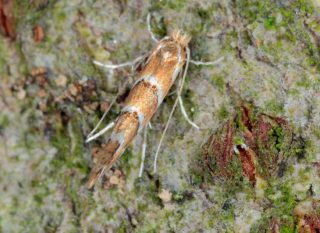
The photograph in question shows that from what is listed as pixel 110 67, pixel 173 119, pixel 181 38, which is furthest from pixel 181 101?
pixel 110 67

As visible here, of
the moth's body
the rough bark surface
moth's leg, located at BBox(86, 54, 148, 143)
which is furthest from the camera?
moth's leg, located at BBox(86, 54, 148, 143)

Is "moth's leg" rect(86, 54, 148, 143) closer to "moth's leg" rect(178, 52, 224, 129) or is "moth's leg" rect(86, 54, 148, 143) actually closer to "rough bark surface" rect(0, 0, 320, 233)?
"rough bark surface" rect(0, 0, 320, 233)

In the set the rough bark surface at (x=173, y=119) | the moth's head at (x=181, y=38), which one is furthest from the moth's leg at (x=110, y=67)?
the moth's head at (x=181, y=38)

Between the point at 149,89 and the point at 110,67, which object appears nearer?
the point at 149,89

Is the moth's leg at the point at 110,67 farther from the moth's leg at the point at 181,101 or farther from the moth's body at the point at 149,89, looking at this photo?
the moth's leg at the point at 181,101

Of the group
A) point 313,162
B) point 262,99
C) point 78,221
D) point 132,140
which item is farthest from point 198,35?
point 78,221

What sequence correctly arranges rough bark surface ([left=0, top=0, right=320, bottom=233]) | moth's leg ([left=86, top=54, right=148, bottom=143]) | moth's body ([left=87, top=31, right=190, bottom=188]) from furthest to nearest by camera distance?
moth's leg ([left=86, top=54, right=148, bottom=143]) → moth's body ([left=87, top=31, right=190, bottom=188]) → rough bark surface ([left=0, top=0, right=320, bottom=233])

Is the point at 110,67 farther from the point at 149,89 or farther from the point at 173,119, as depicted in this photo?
the point at 173,119

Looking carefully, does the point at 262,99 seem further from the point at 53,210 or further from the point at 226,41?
the point at 53,210

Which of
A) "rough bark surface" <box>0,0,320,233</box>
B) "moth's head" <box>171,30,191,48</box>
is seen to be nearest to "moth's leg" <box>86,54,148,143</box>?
"rough bark surface" <box>0,0,320,233</box>
